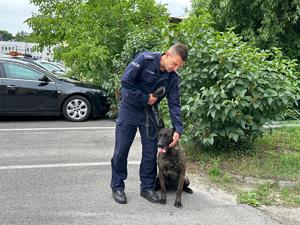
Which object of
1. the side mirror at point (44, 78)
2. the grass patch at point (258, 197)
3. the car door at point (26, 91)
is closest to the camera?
the grass patch at point (258, 197)

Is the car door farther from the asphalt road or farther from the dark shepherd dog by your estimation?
the dark shepherd dog

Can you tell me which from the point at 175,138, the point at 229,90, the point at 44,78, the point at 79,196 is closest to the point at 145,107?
the point at 175,138

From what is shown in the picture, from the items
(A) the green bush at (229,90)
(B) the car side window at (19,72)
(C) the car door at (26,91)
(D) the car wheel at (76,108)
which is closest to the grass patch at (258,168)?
(A) the green bush at (229,90)

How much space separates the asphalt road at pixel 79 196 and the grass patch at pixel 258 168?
0.42 meters

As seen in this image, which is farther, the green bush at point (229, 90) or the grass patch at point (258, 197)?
the green bush at point (229, 90)

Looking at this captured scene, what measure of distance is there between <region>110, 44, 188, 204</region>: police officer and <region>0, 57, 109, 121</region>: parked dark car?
221 inches

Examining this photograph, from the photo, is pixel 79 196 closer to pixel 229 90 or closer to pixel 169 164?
pixel 169 164

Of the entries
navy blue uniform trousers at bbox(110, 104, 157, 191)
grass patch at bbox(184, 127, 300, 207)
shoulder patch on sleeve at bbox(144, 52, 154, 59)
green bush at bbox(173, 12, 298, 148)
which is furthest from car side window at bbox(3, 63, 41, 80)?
shoulder patch on sleeve at bbox(144, 52, 154, 59)

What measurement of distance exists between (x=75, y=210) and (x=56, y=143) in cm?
346

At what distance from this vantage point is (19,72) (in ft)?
32.8

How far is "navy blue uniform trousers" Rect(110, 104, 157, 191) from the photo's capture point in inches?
185

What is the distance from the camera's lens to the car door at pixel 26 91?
983 centimetres

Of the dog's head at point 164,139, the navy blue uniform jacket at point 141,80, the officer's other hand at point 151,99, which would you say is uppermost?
the navy blue uniform jacket at point 141,80

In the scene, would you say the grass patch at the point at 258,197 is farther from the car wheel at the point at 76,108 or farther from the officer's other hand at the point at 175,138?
the car wheel at the point at 76,108
